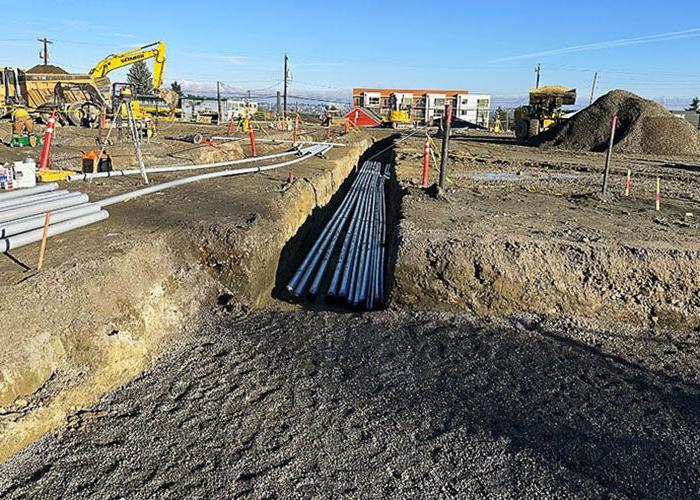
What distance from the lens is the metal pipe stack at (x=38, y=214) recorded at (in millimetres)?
6098

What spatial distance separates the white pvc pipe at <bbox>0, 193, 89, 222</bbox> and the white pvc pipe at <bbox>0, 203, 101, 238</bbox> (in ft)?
0.41

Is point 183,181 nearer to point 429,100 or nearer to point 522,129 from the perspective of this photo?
point 522,129

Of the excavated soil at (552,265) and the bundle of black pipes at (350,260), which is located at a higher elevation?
the excavated soil at (552,265)

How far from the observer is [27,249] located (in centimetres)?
609

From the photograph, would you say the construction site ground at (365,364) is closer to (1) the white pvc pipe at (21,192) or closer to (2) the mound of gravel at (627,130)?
(1) the white pvc pipe at (21,192)

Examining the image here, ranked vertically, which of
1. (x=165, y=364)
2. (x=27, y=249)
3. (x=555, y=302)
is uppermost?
(x=27, y=249)

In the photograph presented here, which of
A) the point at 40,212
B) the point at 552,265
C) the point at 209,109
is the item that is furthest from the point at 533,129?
the point at 209,109

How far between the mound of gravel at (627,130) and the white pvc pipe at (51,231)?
24.3 metres

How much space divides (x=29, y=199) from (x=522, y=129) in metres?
30.8

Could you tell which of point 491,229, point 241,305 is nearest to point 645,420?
point 491,229

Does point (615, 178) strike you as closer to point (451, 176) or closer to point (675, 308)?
point (451, 176)

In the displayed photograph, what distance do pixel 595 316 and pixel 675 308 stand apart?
95cm

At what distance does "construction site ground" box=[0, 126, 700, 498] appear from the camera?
3682 millimetres

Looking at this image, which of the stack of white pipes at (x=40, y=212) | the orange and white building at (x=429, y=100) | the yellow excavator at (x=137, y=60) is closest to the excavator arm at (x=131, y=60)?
the yellow excavator at (x=137, y=60)
